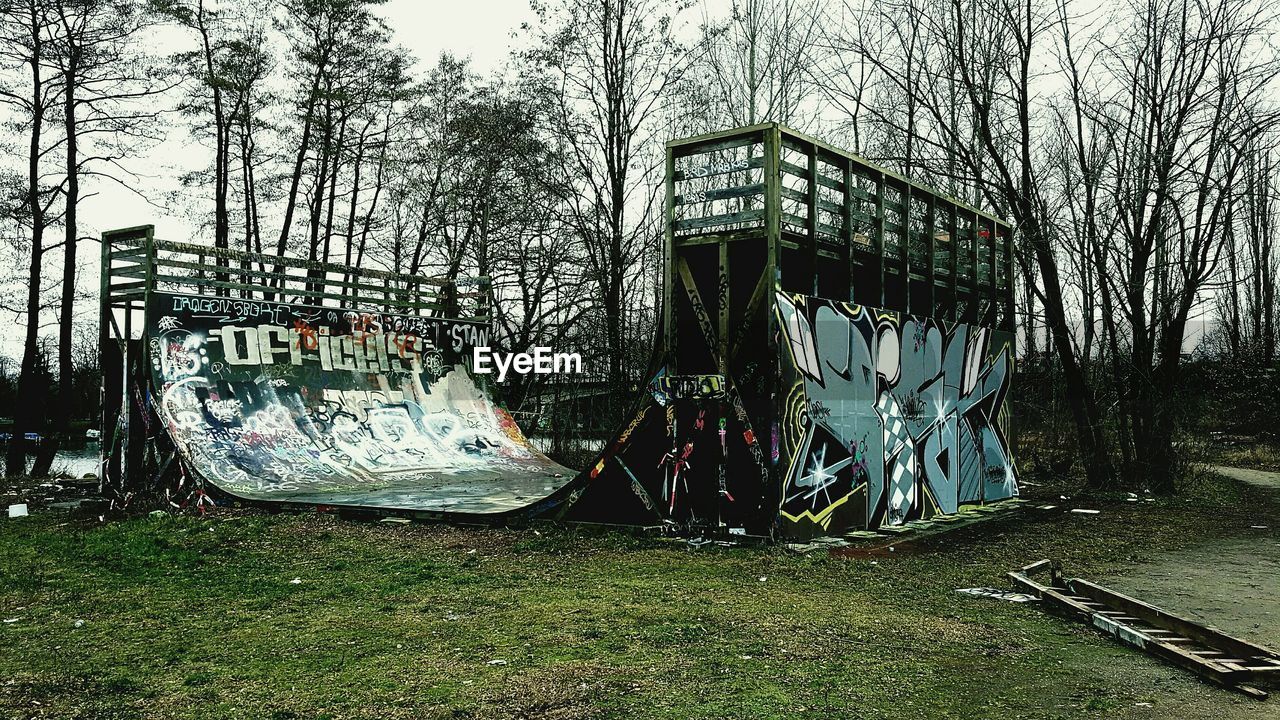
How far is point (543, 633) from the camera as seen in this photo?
5867 mm

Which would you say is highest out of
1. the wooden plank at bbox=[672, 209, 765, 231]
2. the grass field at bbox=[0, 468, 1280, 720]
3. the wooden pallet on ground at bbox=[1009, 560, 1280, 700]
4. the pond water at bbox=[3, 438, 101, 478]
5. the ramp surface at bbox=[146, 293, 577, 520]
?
the wooden plank at bbox=[672, 209, 765, 231]

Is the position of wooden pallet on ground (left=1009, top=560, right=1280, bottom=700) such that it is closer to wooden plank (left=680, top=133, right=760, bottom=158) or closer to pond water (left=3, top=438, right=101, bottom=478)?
wooden plank (left=680, top=133, right=760, bottom=158)

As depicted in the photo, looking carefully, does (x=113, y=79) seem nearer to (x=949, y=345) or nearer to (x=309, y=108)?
(x=309, y=108)

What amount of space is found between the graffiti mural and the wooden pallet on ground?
9.61 ft

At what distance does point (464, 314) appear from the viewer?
1969cm

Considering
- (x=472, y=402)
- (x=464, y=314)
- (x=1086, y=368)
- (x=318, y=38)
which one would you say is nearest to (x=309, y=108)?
(x=318, y=38)

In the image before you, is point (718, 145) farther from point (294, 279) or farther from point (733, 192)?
point (294, 279)

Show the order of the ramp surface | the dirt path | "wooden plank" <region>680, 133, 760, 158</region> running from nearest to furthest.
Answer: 1. the dirt path
2. "wooden plank" <region>680, 133, 760, 158</region>
3. the ramp surface

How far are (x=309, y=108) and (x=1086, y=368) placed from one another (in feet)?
66.1

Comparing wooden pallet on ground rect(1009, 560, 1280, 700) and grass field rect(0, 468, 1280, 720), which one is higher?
wooden pallet on ground rect(1009, 560, 1280, 700)

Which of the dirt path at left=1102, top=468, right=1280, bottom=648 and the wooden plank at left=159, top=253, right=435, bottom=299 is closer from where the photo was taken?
the dirt path at left=1102, top=468, right=1280, bottom=648

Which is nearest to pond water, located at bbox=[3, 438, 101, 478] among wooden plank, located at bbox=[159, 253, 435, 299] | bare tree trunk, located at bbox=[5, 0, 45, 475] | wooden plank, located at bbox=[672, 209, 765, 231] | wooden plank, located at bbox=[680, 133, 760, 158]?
bare tree trunk, located at bbox=[5, 0, 45, 475]

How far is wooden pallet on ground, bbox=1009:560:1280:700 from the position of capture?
4.87m

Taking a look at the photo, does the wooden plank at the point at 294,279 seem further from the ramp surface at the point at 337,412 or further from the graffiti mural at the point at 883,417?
the graffiti mural at the point at 883,417
